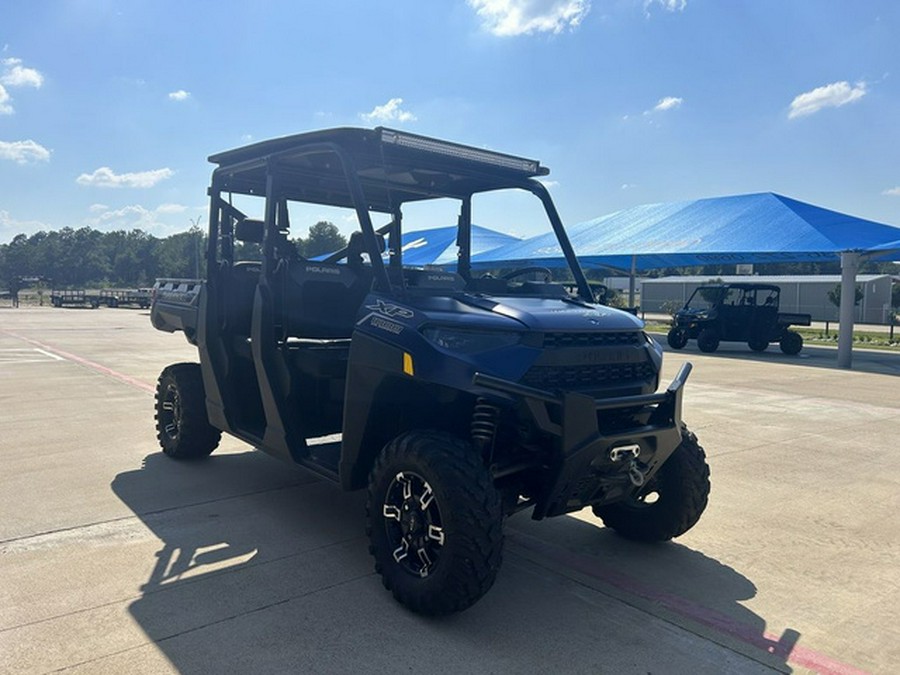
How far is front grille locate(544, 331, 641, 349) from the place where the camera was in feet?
11.1

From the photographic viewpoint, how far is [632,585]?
3.77 metres

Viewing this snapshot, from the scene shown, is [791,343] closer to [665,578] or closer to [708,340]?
[708,340]

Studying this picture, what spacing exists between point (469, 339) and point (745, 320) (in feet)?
60.1

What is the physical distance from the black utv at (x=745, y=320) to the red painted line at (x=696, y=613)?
17.0m

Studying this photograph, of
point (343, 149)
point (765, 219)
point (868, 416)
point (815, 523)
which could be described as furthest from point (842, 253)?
point (343, 149)

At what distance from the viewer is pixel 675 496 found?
4070mm

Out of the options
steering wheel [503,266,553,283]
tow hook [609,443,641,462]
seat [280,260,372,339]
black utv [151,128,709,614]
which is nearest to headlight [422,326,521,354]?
black utv [151,128,709,614]

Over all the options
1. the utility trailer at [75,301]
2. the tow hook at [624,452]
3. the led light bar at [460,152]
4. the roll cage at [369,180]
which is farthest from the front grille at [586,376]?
the utility trailer at [75,301]

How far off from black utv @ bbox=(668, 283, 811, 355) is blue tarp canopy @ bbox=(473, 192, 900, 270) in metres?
1.25

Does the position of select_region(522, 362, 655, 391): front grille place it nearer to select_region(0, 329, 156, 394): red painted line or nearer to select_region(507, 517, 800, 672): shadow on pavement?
select_region(507, 517, 800, 672): shadow on pavement

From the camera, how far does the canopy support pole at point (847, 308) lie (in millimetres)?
16703

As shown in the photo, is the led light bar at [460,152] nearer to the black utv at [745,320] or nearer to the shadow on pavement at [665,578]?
the shadow on pavement at [665,578]

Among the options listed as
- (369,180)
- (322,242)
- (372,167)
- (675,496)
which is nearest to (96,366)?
(322,242)

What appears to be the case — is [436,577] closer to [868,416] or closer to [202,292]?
[202,292]
